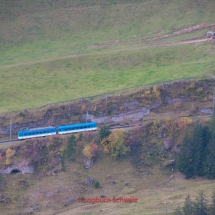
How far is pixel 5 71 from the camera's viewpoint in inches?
4252

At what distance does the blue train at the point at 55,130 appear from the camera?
8675cm

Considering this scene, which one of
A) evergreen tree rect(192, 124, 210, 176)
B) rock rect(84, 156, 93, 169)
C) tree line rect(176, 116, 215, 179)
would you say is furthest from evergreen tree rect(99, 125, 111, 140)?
evergreen tree rect(192, 124, 210, 176)

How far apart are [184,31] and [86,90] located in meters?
26.4

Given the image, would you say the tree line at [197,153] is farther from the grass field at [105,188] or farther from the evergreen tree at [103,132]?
the evergreen tree at [103,132]

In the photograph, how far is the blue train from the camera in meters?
86.8

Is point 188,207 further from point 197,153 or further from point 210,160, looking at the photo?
point 197,153

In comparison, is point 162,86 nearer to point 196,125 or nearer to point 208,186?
point 196,125

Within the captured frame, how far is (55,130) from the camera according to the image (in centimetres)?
8756

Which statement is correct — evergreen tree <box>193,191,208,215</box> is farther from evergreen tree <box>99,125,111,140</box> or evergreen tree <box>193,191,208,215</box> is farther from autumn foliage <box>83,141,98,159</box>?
evergreen tree <box>99,125,111,140</box>

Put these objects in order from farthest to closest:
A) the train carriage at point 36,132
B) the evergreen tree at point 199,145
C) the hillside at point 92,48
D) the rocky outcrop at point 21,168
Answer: the hillside at point 92,48 < the train carriage at point 36,132 < the rocky outcrop at point 21,168 < the evergreen tree at point 199,145

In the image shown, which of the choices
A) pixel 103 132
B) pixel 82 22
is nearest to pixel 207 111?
pixel 103 132

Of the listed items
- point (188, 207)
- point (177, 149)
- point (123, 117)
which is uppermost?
point (123, 117)

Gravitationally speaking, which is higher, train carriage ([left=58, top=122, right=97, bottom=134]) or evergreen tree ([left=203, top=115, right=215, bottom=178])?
train carriage ([left=58, top=122, right=97, bottom=134])

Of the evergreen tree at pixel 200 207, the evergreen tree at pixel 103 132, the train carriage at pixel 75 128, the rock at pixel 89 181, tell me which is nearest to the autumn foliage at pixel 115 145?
the evergreen tree at pixel 103 132
